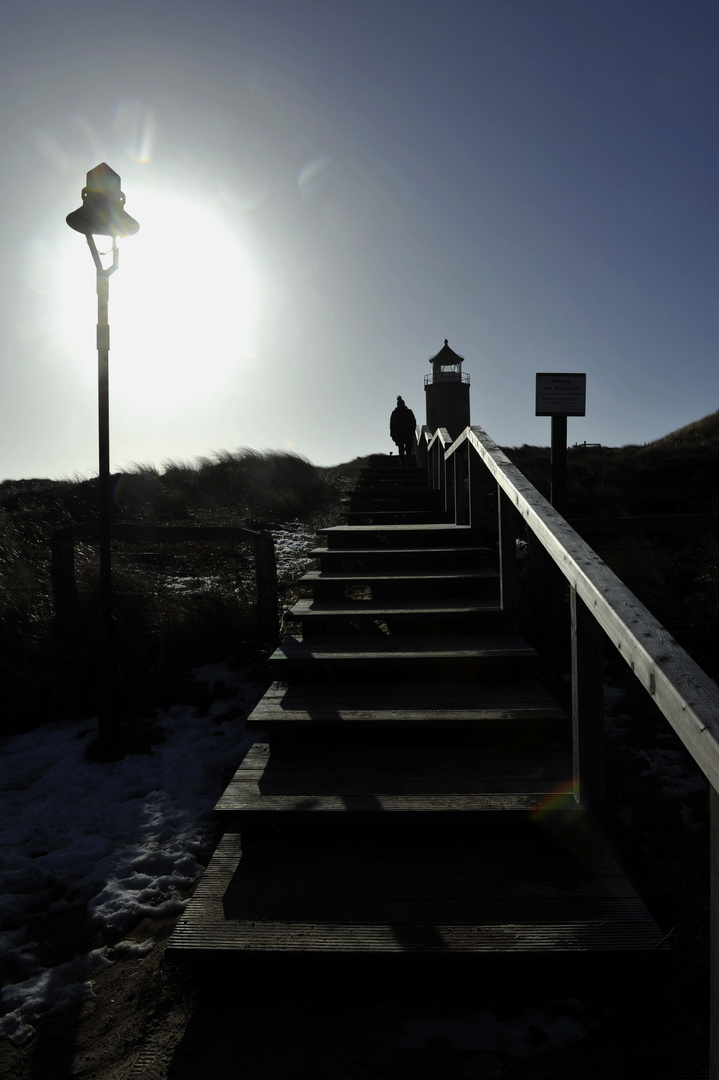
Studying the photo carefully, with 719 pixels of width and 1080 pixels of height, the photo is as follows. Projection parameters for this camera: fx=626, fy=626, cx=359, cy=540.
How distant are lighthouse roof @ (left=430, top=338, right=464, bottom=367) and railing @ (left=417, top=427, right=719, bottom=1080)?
2863 centimetres

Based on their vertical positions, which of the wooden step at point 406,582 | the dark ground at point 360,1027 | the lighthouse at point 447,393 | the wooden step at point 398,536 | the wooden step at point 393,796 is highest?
the lighthouse at point 447,393

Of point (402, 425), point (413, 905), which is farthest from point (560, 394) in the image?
point (402, 425)

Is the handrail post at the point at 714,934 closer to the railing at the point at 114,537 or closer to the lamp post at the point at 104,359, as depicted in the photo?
the lamp post at the point at 104,359

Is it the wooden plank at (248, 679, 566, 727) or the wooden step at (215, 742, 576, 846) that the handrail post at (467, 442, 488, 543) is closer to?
the wooden plank at (248, 679, 566, 727)

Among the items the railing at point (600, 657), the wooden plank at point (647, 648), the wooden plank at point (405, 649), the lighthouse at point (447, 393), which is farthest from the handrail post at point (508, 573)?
the lighthouse at point (447, 393)

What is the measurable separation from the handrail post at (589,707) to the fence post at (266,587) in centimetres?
294

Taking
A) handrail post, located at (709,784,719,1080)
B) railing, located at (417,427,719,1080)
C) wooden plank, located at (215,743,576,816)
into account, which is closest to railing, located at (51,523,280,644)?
railing, located at (417,427,719,1080)

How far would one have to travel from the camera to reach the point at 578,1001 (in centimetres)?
183

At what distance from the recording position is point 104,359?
3975mm

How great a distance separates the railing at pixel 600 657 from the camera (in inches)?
52.8

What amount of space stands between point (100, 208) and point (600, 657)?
3776 millimetres

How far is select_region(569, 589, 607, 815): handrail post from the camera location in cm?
241

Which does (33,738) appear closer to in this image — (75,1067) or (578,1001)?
(75,1067)

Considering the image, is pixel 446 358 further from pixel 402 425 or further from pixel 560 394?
pixel 560 394
